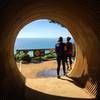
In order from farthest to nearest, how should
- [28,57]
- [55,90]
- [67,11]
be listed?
[28,57] → [55,90] → [67,11]

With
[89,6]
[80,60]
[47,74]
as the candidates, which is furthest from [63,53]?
[89,6]

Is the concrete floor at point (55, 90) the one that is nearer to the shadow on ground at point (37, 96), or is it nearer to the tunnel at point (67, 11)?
the shadow on ground at point (37, 96)

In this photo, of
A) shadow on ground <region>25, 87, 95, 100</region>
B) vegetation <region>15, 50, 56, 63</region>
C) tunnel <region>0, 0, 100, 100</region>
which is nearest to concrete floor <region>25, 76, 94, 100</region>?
shadow on ground <region>25, 87, 95, 100</region>

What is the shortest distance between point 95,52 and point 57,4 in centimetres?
197

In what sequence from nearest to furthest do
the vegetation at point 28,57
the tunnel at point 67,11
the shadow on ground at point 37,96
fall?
the tunnel at point 67,11 → the shadow on ground at point 37,96 → the vegetation at point 28,57

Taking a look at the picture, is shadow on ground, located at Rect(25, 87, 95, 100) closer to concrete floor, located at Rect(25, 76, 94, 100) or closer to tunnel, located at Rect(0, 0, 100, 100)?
concrete floor, located at Rect(25, 76, 94, 100)

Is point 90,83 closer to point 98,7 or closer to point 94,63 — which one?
point 94,63

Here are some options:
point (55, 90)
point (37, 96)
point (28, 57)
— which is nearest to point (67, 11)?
point (55, 90)

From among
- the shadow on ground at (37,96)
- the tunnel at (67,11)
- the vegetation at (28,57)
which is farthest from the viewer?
the vegetation at (28,57)

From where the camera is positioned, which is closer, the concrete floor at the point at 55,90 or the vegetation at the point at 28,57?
the concrete floor at the point at 55,90

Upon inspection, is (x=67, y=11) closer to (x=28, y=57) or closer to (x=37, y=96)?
(x=37, y=96)

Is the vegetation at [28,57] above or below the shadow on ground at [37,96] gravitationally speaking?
above

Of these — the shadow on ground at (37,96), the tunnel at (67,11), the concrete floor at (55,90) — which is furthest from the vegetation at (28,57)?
the shadow on ground at (37,96)

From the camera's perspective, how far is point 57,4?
8.63 m
